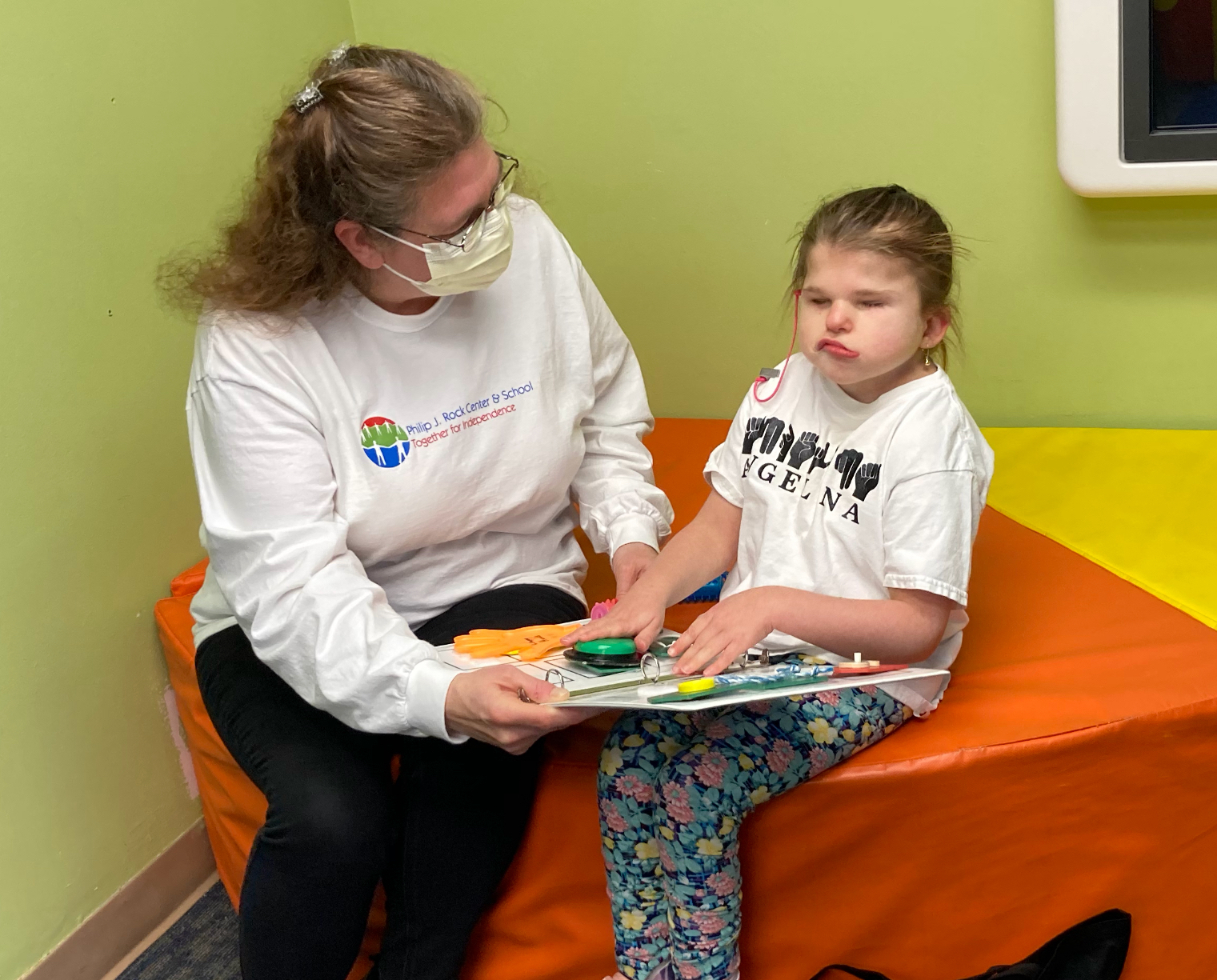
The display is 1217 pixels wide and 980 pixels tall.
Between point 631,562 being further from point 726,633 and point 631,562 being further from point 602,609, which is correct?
point 726,633

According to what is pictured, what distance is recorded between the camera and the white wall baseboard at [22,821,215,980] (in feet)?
4.94

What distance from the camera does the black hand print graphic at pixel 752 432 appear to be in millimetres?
1301

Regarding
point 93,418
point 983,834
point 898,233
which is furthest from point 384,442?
point 983,834

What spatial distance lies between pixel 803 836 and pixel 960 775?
6.5 inches

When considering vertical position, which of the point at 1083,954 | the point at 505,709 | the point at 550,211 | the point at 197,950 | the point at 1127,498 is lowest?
the point at 197,950

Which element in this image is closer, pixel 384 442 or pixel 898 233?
pixel 898 233

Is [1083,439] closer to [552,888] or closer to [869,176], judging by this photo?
[869,176]

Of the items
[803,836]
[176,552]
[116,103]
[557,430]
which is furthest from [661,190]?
[803,836]

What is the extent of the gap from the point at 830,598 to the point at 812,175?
908 millimetres

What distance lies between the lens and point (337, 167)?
117cm

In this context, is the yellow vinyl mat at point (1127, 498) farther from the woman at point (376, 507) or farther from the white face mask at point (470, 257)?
the white face mask at point (470, 257)

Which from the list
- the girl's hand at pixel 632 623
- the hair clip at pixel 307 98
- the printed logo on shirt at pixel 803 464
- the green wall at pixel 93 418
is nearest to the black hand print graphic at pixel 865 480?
the printed logo on shirt at pixel 803 464

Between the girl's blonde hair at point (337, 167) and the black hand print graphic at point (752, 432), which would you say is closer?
the girl's blonde hair at point (337, 167)

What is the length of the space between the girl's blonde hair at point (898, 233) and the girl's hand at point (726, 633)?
1.09ft
